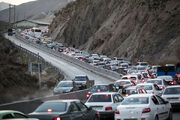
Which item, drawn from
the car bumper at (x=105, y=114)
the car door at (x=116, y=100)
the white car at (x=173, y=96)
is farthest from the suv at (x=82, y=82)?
the car bumper at (x=105, y=114)

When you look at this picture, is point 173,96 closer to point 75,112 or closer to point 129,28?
point 75,112

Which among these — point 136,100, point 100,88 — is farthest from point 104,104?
point 100,88

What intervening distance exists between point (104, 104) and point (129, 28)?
71.1 metres

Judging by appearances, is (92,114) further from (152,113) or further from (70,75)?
(70,75)

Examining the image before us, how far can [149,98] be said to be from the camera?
16406mm

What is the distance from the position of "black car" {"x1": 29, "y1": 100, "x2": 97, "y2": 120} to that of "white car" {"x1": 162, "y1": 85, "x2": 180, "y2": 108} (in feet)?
28.8

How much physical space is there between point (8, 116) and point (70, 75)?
5488 centimetres

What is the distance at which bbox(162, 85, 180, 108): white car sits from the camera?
22.2 metres

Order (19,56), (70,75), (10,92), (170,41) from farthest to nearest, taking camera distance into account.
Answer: (170,41) < (70,75) < (19,56) < (10,92)

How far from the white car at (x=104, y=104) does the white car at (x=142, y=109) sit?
7.13 ft

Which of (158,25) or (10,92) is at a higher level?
(158,25)

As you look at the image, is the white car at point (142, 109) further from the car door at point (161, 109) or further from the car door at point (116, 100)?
the car door at point (116, 100)

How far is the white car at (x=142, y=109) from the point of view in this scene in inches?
619

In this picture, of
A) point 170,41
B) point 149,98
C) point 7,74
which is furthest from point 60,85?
point 170,41
